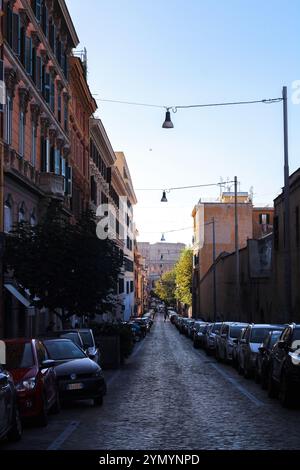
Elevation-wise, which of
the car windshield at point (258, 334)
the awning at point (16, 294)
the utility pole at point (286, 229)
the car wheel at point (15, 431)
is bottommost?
the car wheel at point (15, 431)

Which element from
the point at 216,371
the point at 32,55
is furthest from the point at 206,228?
the point at 216,371

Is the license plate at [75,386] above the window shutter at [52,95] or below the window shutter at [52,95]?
below

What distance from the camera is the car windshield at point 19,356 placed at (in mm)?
13953

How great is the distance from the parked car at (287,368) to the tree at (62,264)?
513 inches

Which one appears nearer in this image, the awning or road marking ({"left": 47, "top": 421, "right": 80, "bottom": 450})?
road marking ({"left": 47, "top": 421, "right": 80, "bottom": 450})

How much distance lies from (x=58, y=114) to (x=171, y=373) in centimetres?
2059

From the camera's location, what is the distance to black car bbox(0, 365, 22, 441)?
10508mm

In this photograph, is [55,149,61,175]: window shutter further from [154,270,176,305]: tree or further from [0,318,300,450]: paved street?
[154,270,176,305]: tree

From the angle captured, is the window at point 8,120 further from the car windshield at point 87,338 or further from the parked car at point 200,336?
the parked car at point 200,336

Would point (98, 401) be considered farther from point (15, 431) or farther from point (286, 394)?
point (15, 431)

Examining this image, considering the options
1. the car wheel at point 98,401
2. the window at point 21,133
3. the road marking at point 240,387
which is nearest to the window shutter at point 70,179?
the window at point 21,133

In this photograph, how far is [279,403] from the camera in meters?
16.6

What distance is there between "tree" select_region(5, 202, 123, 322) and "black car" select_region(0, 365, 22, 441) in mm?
17347

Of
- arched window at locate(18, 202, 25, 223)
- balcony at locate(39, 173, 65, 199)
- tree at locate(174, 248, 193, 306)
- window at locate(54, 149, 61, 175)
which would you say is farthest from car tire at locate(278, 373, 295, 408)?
tree at locate(174, 248, 193, 306)
